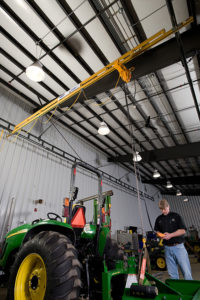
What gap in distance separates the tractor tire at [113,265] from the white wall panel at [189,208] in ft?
57.9

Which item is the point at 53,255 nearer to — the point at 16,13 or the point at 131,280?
the point at 131,280

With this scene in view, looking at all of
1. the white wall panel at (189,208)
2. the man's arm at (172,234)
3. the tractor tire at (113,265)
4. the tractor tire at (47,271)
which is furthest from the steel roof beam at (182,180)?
the tractor tire at (47,271)

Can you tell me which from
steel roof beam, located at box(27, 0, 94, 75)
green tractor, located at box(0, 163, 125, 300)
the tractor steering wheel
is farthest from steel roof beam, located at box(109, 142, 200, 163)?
green tractor, located at box(0, 163, 125, 300)

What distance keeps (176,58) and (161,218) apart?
400 centimetres

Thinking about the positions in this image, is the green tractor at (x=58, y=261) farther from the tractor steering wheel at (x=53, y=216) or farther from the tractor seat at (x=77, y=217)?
the tractor steering wheel at (x=53, y=216)

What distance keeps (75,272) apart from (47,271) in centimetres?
29

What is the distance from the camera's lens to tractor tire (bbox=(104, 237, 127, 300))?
2438mm

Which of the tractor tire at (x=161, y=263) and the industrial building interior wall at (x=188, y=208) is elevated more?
the industrial building interior wall at (x=188, y=208)

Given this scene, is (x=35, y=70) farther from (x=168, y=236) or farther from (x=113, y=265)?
(x=168, y=236)

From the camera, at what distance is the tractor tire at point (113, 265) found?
8.00ft

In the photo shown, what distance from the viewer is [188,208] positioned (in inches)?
724

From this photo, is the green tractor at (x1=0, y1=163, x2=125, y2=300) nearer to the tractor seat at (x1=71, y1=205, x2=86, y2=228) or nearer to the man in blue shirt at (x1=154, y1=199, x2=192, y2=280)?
the tractor seat at (x1=71, y1=205, x2=86, y2=228)

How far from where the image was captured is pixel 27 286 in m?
2.17

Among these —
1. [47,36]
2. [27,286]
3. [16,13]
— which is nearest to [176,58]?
[47,36]
